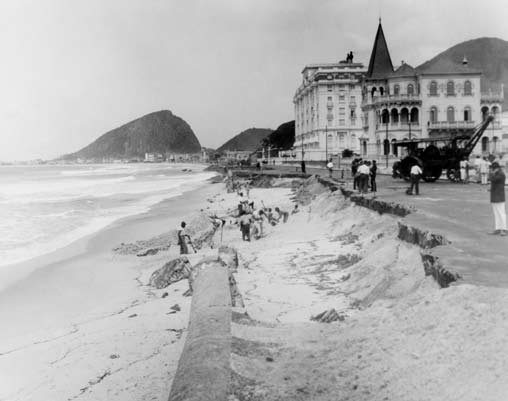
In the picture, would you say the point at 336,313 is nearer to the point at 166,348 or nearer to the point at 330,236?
the point at 166,348

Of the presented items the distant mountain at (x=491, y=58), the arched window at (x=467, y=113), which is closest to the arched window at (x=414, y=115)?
the arched window at (x=467, y=113)

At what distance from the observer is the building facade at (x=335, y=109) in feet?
271

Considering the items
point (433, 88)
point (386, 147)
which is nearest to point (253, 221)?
point (386, 147)

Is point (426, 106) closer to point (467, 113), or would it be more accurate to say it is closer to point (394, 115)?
point (394, 115)

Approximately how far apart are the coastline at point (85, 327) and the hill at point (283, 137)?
136185 mm

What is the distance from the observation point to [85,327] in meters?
9.16

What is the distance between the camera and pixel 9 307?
36.5 feet

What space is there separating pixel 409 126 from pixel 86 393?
49482mm

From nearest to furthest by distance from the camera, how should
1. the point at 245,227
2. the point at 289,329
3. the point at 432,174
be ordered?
the point at 289,329 < the point at 245,227 < the point at 432,174

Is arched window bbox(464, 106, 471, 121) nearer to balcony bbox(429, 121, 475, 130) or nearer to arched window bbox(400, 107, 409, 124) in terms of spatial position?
balcony bbox(429, 121, 475, 130)

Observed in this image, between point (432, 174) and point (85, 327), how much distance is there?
19461 mm

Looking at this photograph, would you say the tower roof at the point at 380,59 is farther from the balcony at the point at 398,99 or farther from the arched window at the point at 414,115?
the arched window at the point at 414,115

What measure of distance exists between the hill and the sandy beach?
452 feet

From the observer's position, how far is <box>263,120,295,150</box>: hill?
153550mm
